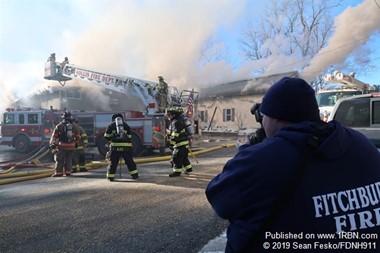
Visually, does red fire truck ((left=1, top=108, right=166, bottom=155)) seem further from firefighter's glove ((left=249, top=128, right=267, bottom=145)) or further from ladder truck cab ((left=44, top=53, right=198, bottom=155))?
firefighter's glove ((left=249, top=128, right=267, bottom=145))

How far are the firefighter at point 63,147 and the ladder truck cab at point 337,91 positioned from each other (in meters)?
7.84

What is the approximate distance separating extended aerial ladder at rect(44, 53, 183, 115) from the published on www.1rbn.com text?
12536 millimetres

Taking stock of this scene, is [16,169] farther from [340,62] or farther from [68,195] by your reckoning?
[340,62]

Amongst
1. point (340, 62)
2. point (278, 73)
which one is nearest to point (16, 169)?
point (340, 62)

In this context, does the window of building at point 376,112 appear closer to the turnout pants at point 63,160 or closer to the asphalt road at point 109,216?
the asphalt road at point 109,216

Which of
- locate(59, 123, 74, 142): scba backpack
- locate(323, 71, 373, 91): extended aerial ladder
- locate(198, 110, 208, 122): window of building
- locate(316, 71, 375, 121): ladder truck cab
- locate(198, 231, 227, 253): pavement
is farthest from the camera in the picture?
locate(198, 110, 208, 122): window of building

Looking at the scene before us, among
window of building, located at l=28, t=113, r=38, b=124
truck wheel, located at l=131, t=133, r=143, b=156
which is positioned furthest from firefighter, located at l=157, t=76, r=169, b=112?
window of building, located at l=28, t=113, r=38, b=124

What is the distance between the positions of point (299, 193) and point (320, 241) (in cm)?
17

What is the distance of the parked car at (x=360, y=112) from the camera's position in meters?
4.88

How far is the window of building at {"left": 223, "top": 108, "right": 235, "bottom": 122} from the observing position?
2570 cm

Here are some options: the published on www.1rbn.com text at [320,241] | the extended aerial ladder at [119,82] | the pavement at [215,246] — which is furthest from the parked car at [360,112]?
the extended aerial ladder at [119,82]

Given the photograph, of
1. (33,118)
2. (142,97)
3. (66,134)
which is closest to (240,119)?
(142,97)

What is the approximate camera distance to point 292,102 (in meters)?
1.30

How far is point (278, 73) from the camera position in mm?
20375
